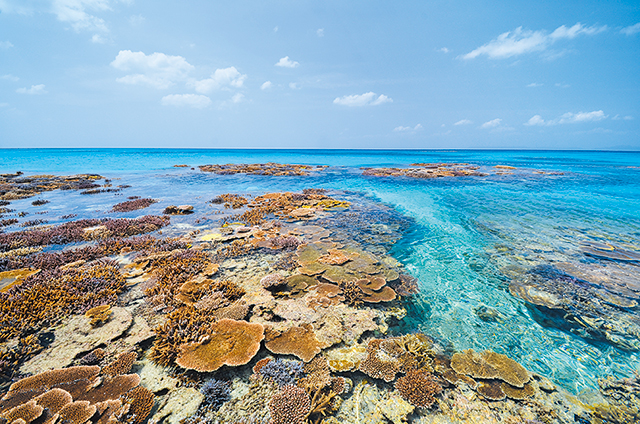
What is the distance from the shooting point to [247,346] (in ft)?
16.8

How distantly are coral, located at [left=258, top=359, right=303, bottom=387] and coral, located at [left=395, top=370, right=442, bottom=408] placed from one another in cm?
198

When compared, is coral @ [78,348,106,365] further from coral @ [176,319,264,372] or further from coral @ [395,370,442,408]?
coral @ [395,370,442,408]

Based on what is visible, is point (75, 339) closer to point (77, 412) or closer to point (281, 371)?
point (77, 412)

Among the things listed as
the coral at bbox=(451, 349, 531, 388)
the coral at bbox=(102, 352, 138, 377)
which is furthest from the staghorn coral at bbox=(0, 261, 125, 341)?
the coral at bbox=(451, 349, 531, 388)

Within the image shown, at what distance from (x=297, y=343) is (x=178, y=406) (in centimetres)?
235

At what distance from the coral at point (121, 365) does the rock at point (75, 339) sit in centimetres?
85

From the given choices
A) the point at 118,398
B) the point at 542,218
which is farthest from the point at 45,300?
the point at 542,218

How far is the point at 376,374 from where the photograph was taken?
467cm

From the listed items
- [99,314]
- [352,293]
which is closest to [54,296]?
[99,314]

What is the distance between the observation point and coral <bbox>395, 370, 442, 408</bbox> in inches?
167

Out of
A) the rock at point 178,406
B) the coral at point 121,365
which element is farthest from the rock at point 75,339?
the rock at point 178,406

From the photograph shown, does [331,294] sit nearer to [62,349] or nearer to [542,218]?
[62,349]

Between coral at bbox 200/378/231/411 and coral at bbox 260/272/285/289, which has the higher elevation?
coral at bbox 260/272/285/289

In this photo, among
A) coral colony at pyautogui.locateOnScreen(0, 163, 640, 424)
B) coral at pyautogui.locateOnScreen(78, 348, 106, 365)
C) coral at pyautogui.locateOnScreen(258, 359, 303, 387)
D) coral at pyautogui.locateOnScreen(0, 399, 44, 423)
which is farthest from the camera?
coral at pyautogui.locateOnScreen(78, 348, 106, 365)
